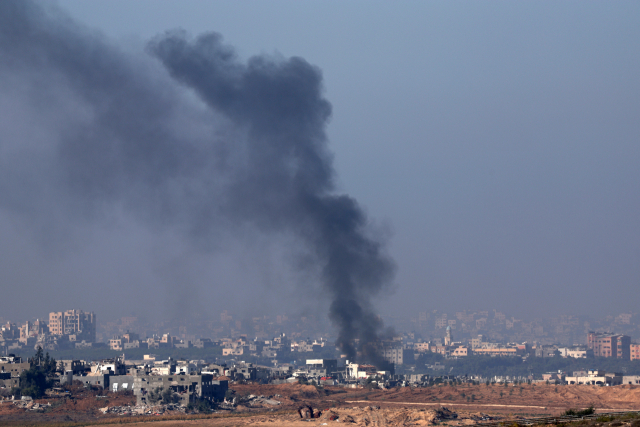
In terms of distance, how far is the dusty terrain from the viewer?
211 ft

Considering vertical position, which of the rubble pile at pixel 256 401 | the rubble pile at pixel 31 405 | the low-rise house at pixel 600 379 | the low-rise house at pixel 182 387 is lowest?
the low-rise house at pixel 600 379

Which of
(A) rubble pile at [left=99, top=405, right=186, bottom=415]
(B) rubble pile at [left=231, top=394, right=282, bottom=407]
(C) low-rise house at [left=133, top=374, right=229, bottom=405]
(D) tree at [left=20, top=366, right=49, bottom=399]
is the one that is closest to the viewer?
(A) rubble pile at [left=99, top=405, right=186, bottom=415]

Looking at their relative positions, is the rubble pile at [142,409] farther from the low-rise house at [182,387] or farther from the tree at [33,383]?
the tree at [33,383]

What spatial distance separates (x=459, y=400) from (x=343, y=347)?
38.0 m

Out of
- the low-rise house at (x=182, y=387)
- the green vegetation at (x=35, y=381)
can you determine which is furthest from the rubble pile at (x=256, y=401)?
the green vegetation at (x=35, y=381)

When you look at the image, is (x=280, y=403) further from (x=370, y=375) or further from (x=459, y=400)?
(x=370, y=375)

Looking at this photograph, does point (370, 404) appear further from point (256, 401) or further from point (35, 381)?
point (35, 381)

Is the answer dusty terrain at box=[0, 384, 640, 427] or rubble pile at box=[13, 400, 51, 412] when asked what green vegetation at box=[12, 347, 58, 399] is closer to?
dusty terrain at box=[0, 384, 640, 427]

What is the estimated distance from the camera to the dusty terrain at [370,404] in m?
64.4

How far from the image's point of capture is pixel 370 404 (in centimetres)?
8244

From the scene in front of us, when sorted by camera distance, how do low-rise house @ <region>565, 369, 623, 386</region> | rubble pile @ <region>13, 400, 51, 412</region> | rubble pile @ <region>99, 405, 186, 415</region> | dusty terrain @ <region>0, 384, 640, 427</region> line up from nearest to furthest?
1. dusty terrain @ <region>0, 384, 640, 427</region>
2. rubble pile @ <region>99, 405, 186, 415</region>
3. rubble pile @ <region>13, 400, 51, 412</region>
4. low-rise house @ <region>565, 369, 623, 386</region>

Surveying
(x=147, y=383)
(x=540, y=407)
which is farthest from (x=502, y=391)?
(x=147, y=383)

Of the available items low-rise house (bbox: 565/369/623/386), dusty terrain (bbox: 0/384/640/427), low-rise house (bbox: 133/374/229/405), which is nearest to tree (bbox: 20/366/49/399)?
dusty terrain (bbox: 0/384/640/427)

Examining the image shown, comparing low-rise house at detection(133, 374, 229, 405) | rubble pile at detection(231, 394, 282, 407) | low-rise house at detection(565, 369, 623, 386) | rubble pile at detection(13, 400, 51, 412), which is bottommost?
low-rise house at detection(565, 369, 623, 386)
